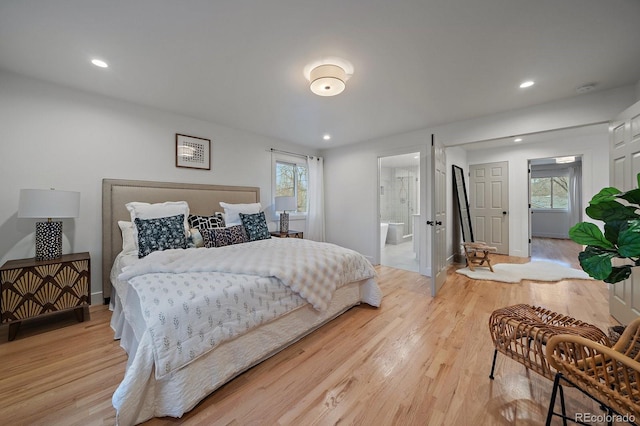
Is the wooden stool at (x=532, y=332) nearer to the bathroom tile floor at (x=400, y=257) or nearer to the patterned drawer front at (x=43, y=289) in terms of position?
the bathroom tile floor at (x=400, y=257)

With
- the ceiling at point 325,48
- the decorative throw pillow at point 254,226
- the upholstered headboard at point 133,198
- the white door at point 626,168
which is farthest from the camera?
the decorative throw pillow at point 254,226

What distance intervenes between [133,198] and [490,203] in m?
6.67

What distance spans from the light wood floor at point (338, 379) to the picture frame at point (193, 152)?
2.04m

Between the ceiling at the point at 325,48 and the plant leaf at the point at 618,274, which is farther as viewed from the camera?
the ceiling at the point at 325,48

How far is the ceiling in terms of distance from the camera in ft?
5.18

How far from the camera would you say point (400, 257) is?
205 inches

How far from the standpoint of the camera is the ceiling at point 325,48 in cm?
158

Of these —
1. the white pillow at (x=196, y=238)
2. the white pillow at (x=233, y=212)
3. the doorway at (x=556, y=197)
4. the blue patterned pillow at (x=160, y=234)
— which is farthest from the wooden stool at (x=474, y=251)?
the doorway at (x=556, y=197)

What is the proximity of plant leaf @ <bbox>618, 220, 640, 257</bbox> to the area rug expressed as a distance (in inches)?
120

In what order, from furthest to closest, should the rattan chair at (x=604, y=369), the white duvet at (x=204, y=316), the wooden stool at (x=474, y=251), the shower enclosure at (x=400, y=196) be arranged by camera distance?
1. the shower enclosure at (x=400, y=196)
2. the wooden stool at (x=474, y=251)
3. the white duvet at (x=204, y=316)
4. the rattan chair at (x=604, y=369)

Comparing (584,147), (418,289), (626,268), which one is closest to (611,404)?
(626,268)

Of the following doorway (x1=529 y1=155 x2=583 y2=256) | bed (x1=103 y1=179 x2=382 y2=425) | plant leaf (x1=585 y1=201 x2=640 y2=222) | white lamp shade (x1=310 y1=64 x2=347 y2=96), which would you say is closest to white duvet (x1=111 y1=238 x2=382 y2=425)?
bed (x1=103 y1=179 x2=382 y2=425)

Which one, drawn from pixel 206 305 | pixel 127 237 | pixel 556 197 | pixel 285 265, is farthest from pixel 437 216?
pixel 556 197

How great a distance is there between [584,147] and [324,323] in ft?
19.7
